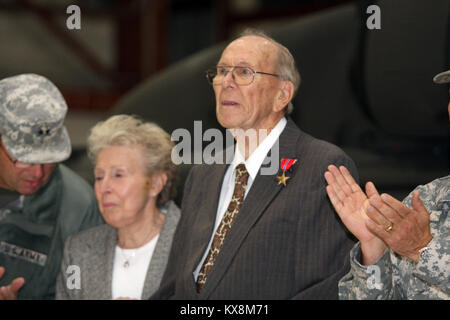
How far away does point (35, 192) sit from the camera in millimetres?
2484

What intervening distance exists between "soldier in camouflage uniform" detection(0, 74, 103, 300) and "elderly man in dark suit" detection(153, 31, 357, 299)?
55 centimetres

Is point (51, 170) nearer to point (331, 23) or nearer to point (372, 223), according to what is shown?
point (372, 223)

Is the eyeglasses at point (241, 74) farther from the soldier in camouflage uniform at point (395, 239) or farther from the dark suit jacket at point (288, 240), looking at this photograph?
the soldier in camouflage uniform at point (395, 239)

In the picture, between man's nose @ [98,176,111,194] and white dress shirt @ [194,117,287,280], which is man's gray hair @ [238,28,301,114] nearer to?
white dress shirt @ [194,117,287,280]

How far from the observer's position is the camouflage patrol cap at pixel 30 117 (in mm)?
2377

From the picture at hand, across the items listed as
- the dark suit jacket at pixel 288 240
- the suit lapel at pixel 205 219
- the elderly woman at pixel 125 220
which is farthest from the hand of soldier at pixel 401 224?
the elderly woman at pixel 125 220

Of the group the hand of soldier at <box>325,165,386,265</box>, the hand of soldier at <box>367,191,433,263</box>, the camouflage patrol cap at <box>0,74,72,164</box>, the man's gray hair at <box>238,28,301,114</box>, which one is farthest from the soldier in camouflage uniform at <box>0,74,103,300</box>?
the hand of soldier at <box>367,191,433,263</box>

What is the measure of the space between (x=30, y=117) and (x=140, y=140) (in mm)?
410

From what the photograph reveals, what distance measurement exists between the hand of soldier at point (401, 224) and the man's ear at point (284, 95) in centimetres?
52

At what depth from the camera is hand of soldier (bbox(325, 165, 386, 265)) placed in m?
1.86

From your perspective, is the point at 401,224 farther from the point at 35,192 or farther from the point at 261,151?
the point at 35,192

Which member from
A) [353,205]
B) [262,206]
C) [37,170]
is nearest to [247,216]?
[262,206]
